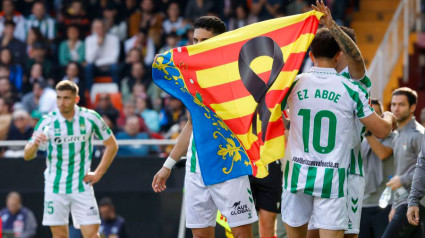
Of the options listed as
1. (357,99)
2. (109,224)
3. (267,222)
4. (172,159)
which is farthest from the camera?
(109,224)

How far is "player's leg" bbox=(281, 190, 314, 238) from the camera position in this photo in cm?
704

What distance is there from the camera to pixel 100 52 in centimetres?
1697

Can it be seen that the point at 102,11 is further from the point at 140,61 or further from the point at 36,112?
the point at 36,112

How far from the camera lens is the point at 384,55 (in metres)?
16.1

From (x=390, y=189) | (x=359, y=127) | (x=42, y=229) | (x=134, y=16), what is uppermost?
(x=134, y=16)

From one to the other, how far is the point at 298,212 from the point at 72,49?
11.0 m

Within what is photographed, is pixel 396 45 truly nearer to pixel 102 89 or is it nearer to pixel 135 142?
pixel 102 89

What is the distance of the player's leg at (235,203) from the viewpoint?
7434 mm

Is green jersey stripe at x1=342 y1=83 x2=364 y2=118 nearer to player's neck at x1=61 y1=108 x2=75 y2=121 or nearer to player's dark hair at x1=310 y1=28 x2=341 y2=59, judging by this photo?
player's dark hair at x1=310 y1=28 x2=341 y2=59

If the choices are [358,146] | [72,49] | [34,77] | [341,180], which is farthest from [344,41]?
[72,49]

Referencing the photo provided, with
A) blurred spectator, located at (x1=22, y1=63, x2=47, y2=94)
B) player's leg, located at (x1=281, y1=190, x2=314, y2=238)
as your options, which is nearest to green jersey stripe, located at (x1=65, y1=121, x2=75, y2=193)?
player's leg, located at (x1=281, y1=190, x2=314, y2=238)

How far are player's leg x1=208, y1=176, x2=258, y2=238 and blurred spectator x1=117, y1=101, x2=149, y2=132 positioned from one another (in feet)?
22.7

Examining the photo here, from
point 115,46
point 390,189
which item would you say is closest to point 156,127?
point 115,46

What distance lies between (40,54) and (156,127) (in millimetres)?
3444
